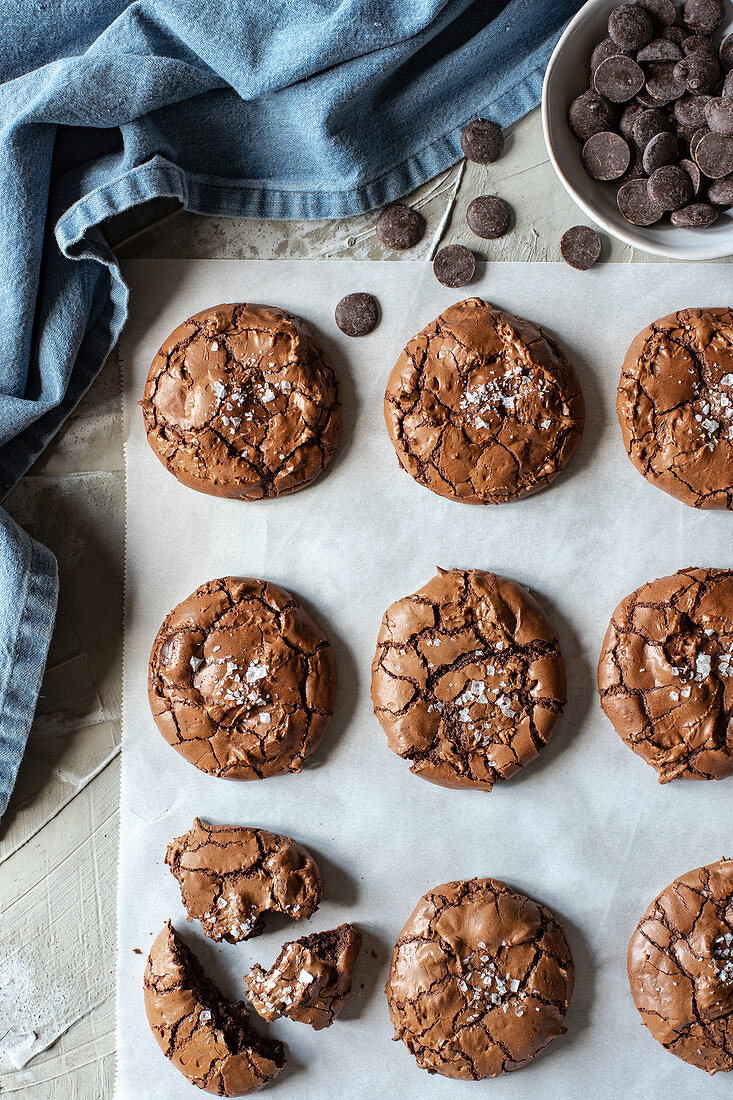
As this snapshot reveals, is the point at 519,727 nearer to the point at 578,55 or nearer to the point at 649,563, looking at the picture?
the point at 649,563

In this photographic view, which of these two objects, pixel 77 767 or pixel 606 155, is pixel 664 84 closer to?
pixel 606 155

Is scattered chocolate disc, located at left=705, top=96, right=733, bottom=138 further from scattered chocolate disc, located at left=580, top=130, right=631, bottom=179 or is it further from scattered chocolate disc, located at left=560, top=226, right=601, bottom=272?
scattered chocolate disc, located at left=560, top=226, right=601, bottom=272

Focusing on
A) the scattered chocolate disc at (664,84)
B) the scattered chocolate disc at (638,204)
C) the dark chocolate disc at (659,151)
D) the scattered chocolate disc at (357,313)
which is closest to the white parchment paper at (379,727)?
the scattered chocolate disc at (357,313)

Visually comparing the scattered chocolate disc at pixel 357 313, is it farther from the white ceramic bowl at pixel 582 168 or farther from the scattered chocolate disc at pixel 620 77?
the scattered chocolate disc at pixel 620 77

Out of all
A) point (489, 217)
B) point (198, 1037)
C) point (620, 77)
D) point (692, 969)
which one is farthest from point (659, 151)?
point (198, 1037)

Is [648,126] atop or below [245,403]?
atop

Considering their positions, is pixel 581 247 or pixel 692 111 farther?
pixel 581 247
